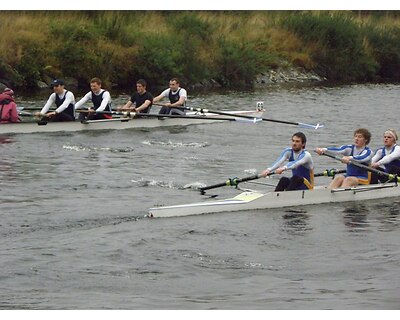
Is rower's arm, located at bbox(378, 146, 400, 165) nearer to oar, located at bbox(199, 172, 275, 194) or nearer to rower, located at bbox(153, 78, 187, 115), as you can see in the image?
oar, located at bbox(199, 172, 275, 194)

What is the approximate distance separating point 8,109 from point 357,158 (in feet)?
29.5

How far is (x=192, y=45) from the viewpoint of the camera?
36.9m

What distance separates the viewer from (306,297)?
1041 centimetres

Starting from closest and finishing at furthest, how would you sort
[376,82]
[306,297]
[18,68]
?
[306,297]
[18,68]
[376,82]

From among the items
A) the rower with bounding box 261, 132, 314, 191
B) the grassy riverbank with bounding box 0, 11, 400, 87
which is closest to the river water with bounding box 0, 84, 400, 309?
the rower with bounding box 261, 132, 314, 191

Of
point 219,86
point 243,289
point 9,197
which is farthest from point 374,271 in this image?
point 219,86

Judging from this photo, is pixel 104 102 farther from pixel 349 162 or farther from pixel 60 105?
pixel 349 162

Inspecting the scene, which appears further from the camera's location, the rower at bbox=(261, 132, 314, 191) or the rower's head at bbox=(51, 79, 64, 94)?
the rower's head at bbox=(51, 79, 64, 94)

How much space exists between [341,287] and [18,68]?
76.9ft

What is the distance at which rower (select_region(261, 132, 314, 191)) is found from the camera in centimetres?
1466

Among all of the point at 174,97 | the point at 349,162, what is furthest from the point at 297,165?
the point at 174,97

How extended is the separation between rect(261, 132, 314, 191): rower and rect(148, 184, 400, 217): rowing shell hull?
0.14 metres

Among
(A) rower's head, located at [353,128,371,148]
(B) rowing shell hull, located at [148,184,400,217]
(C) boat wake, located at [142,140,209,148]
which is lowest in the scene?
(B) rowing shell hull, located at [148,184,400,217]

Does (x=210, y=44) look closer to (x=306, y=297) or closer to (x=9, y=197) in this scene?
(x=9, y=197)
